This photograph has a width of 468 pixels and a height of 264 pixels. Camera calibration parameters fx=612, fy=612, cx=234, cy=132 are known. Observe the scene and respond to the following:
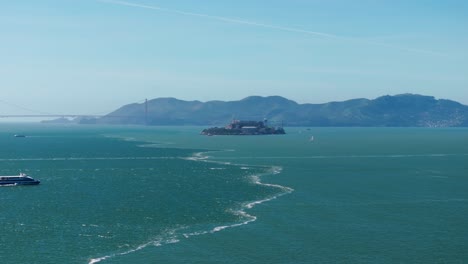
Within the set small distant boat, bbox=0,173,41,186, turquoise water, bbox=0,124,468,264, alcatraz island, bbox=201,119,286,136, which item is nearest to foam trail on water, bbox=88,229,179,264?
turquoise water, bbox=0,124,468,264

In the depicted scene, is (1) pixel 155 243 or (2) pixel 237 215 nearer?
(1) pixel 155 243

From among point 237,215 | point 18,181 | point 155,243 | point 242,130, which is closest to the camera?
point 155,243

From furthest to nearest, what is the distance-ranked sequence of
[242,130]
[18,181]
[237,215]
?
[242,130], [18,181], [237,215]

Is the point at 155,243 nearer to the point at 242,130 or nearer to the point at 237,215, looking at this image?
the point at 237,215

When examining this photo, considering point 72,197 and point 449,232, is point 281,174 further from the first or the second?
point 449,232

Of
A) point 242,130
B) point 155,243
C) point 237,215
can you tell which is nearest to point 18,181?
point 237,215

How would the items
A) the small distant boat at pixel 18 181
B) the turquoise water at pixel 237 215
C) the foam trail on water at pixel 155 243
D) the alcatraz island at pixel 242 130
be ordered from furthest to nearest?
the alcatraz island at pixel 242 130 < the small distant boat at pixel 18 181 < the turquoise water at pixel 237 215 < the foam trail on water at pixel 155 243

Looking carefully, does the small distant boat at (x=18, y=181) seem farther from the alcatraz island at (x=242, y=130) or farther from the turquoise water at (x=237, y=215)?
the alcatraz island at (x=242, y=130)

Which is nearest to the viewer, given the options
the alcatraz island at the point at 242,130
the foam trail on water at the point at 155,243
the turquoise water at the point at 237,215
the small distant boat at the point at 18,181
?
the foam trail on water at the point at 155,243

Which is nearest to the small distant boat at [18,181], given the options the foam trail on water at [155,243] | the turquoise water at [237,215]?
the turquoise water at [237,215]

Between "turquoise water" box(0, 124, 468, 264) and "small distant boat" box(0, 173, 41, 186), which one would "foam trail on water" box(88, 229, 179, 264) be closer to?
"turquoise water" box(0, 124, 468, 264)

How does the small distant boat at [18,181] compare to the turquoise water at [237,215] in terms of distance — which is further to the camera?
the small distant boat at [18,181]

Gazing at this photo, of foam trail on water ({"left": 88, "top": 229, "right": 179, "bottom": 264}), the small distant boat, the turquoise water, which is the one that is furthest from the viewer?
the small distant boat
